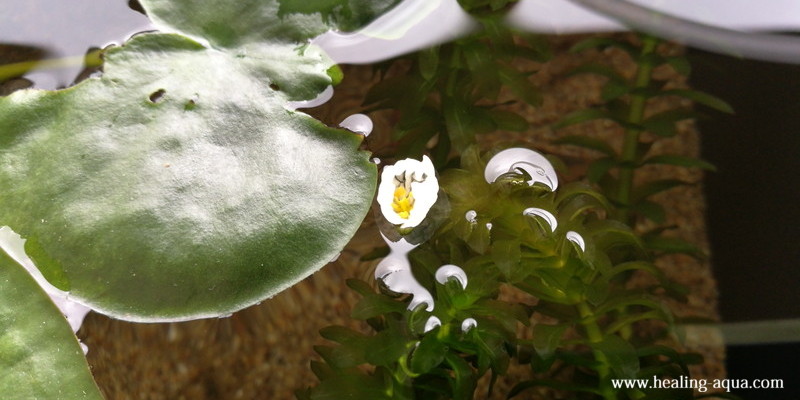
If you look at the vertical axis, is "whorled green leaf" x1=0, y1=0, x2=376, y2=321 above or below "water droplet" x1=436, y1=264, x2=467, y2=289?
above

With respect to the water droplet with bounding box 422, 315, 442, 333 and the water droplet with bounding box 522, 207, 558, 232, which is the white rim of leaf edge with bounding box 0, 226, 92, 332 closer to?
the water droplet with bounding box 422, 315, 442, 333

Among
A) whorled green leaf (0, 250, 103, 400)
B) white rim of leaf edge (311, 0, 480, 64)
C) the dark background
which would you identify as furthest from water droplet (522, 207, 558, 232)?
whorled green leaf (0, 250, 103, 400)

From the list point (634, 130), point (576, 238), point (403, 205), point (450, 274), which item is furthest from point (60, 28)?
point (634, 130)

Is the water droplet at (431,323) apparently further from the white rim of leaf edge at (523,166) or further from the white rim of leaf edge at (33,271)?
the white rim of leaf edge at (33,271)

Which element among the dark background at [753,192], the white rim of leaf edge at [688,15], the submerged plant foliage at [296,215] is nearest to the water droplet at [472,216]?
the submerged plant foliage at [296,215]

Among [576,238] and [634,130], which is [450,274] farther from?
[634,130]

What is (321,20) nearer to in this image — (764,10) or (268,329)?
(268,329)
